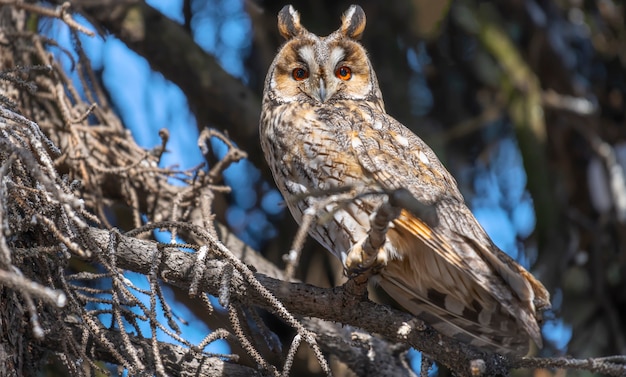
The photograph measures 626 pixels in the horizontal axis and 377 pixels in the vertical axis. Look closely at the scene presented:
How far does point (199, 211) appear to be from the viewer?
2.90 meters

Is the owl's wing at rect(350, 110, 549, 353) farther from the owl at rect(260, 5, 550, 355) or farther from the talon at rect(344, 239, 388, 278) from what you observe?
the talon at rect(344, 239, 388, 278)

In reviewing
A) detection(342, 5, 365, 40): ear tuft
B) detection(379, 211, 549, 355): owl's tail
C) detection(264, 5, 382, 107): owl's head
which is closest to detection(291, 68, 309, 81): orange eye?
detection(264, 5, 382, 107): owl's head

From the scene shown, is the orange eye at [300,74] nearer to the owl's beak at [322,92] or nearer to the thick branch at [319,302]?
the owl's beak at [322,92]

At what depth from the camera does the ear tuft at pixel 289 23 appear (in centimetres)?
283

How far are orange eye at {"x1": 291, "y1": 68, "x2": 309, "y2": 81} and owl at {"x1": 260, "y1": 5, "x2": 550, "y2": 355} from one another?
57 millimetres

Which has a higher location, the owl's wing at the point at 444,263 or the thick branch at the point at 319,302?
the owl's wing at the point at 444,263

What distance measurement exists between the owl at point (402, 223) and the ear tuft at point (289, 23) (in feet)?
0.63

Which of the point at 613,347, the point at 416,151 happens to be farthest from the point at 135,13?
the point at 613,347

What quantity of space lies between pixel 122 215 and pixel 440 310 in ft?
4.42

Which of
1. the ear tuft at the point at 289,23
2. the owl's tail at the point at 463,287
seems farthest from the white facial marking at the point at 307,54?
the owl's tail at the point at 463,287

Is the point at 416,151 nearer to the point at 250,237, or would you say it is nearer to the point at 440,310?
the point at 440,310

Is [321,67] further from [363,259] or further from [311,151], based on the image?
[363,259]

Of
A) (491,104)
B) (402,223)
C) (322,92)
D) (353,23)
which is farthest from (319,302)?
(491,104)

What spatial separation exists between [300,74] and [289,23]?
0.74 feet
